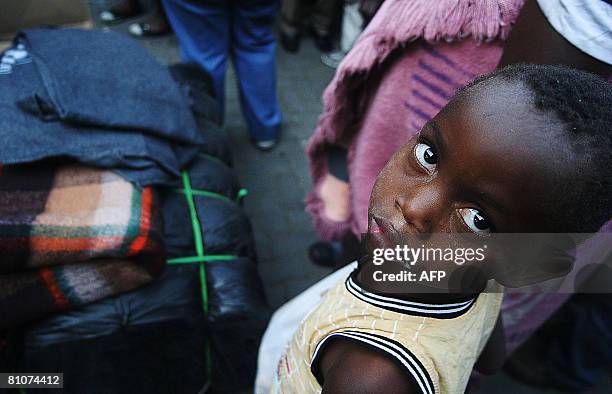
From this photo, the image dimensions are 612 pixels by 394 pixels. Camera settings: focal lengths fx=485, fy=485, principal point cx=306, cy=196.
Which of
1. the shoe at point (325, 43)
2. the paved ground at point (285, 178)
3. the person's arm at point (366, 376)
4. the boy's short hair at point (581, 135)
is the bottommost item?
the paved ground at point (285, 178)

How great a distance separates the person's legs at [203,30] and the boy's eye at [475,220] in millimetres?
2081

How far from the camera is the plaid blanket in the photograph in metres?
1.18

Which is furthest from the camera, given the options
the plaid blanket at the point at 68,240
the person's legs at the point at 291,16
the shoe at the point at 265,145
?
the person's legs at the point at 291,16

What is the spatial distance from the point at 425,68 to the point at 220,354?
104 centimetres

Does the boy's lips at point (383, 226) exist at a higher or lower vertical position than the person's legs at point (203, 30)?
higher

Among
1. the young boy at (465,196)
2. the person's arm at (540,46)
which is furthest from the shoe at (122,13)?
the young boy at (465,196)

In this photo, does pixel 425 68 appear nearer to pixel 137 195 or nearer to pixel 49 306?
pixel 137 195

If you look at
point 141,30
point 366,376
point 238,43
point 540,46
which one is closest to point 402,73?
point 540,46

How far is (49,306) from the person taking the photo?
4.06ft

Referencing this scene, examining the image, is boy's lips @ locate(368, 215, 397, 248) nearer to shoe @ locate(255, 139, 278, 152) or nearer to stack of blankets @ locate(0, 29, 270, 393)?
stack of blankets @ locate(0, 29, 270, 393)

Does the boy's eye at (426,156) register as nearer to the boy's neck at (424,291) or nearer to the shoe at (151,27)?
the boy's neck at (424,291)

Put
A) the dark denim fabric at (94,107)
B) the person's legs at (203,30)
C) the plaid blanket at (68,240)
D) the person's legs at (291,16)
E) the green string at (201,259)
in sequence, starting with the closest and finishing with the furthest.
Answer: the plaid blanket at (68,240) < the dark denim fabric at (94,107) < the green string at (201,259) < the person's legs at (203,30) < the person's legs at (291,16)

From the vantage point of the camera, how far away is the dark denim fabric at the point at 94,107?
4.30 ft

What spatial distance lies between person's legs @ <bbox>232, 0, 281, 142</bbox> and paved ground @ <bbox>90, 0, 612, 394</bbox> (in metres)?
0.18
